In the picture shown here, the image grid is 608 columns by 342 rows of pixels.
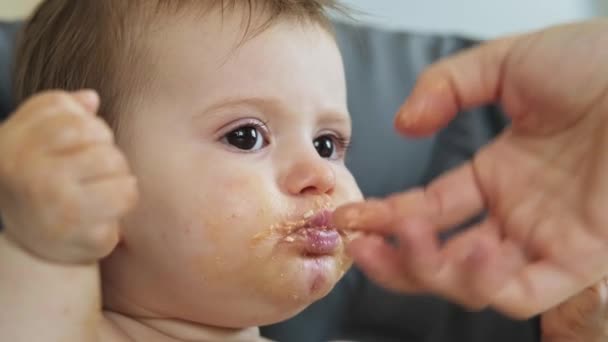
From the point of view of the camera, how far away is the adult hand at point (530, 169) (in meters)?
0.67

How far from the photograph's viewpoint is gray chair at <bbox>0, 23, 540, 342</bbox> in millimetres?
1300

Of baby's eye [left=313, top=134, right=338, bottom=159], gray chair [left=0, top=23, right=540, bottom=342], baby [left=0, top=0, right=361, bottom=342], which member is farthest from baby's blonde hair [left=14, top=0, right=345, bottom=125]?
gray chair [left=0, top=23, right=540, bottom=342]

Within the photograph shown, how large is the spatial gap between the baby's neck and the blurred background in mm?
1283

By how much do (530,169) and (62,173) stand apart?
0.45 meters

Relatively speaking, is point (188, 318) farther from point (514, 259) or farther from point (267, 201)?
point (514, 259)

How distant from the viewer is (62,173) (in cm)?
57

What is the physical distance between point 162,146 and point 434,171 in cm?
75

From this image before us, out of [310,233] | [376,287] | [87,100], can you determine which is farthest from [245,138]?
[376,287]

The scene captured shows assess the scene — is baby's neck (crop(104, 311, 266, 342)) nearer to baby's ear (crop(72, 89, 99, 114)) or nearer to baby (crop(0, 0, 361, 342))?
baby (crop(0, 0, 361, 342))

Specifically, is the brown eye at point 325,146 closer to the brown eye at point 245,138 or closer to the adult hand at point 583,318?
the brown eye at point 245,138

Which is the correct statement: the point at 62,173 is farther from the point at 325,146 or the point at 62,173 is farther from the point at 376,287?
the point at 376,287

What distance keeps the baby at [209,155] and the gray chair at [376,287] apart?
44 cm

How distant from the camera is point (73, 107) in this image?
58 cm

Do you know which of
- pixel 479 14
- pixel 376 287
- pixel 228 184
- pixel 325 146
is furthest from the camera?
pixel 479 14
